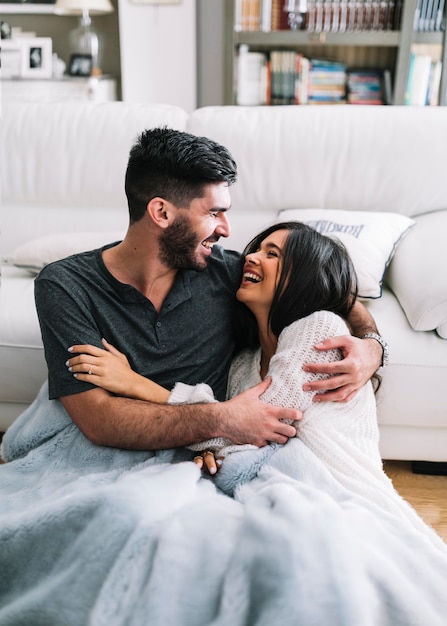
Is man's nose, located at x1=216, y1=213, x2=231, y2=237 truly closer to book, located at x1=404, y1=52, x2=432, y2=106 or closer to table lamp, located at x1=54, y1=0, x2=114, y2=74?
book, located at x1=404, y1=52, x2=432, y2=106

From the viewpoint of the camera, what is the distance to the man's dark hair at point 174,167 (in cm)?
138

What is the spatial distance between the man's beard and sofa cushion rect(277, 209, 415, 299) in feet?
1.52

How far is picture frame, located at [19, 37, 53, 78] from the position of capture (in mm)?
3877

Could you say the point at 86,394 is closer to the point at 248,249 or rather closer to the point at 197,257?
the point at 197,257

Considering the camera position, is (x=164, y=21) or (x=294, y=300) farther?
(x=164, y=21)

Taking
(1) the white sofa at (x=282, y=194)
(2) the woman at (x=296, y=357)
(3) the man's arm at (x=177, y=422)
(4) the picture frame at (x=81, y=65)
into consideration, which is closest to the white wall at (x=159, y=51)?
(4) the picture frame at (x=81, y=65)

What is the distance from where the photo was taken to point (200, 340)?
1.47m

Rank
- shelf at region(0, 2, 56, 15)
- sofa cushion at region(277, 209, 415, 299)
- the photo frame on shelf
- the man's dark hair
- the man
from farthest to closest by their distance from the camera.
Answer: shelf at region(0, 2, 56, 15) < the photo frame on shelf < sofa cushion at region(277, 209, 415, 299) < the man's dark hair < the man

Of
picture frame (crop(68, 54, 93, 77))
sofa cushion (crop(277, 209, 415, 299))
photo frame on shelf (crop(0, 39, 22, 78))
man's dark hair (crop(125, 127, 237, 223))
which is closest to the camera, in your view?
man's dark hair (crop(125, 127, 237, 223))

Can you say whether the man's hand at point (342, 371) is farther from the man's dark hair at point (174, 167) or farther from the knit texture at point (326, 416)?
the man's dark hair at point (174, 167)

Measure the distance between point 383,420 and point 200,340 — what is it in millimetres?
564

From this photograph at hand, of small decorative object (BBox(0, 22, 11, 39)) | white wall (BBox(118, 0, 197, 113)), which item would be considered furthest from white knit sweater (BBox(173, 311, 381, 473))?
small decorative object (BBox(0, 22, 11, 39))

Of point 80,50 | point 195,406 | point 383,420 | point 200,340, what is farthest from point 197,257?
point 80,50

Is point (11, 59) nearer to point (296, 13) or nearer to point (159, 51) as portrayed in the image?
point (159, 51)
